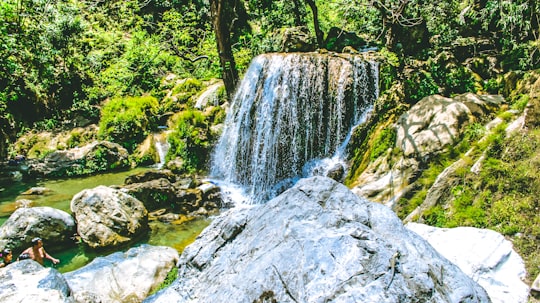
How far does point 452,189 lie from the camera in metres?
5.64

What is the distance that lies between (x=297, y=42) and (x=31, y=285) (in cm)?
1299

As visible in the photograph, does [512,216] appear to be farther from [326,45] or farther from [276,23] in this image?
[276,23]

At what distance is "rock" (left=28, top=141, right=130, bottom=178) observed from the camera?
45.6ft

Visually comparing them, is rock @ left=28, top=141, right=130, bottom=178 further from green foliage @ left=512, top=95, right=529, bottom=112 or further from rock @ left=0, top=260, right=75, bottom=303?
green foliage @ left=512, top=95, right=529, bottom=112

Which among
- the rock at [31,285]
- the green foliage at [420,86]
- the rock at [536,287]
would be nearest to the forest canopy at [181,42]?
the green foliage at [420,86]

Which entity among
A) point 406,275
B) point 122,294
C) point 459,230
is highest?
point 406,275

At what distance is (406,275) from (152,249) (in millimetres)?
5506

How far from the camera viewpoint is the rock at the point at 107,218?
8.12m

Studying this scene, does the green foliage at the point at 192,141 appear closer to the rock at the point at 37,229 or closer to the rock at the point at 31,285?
the rock at the point at 37,229

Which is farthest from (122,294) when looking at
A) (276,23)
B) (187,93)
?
(276,23)

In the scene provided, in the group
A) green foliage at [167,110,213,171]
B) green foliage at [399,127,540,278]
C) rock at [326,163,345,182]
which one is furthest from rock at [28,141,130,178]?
green foliage at [399,127,540,278]

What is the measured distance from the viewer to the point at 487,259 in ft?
13.6

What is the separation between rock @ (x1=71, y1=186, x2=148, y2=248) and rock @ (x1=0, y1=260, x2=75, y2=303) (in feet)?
8.91

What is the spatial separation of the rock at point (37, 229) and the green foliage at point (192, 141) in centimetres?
495
